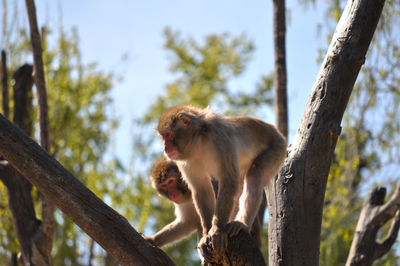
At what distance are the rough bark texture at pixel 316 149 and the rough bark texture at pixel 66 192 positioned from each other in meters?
1.18

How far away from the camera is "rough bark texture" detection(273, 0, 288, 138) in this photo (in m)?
5.90

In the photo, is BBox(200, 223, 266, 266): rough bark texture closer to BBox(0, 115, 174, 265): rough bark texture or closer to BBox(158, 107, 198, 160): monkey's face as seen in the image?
BBox(0, 115, 174, 265): rough bark texture

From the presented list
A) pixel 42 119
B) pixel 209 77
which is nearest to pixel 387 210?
pixel 42 119

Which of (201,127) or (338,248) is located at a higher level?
(201,127)

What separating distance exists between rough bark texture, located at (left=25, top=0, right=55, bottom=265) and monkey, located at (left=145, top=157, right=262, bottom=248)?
1136mm

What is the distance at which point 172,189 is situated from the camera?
4.91 m

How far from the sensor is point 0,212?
6355mm

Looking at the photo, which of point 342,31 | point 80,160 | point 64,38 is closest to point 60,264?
point 80,160

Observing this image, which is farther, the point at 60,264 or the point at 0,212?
the point at 60,264

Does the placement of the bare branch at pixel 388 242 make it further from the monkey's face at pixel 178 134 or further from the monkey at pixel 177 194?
the monkey's face at pixel 178 134

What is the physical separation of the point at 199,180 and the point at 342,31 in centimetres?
175

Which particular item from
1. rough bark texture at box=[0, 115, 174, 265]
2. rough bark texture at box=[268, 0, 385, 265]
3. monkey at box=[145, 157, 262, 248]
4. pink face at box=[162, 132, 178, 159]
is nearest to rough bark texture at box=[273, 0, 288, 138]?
monkey at box=[145, 157, 262, 248]

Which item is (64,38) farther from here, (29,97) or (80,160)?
(29,97)

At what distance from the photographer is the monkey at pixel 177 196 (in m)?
4.73
